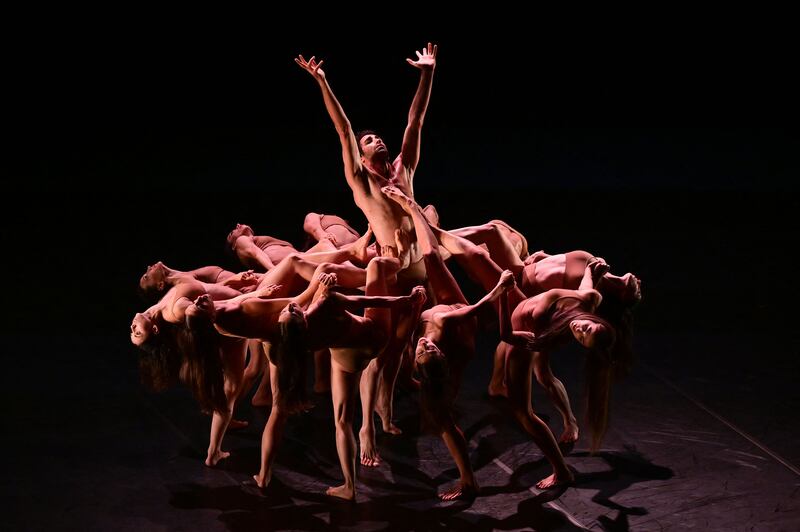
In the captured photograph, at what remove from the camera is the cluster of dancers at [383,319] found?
17.5 ft

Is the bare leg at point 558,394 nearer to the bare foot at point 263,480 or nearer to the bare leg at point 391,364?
the bare leg at point 391,364

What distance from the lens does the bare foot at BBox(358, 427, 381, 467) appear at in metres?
6.08

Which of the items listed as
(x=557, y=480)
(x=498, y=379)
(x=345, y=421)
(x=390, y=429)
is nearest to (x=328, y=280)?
(x=345, y=421)

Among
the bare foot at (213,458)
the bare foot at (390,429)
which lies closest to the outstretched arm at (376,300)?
the bare foot at (390,429)

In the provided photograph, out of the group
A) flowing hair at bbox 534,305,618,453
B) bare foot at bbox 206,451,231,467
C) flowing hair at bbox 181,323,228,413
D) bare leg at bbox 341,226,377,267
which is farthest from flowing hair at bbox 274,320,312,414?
flowing hair at bbox 534,305,618,453

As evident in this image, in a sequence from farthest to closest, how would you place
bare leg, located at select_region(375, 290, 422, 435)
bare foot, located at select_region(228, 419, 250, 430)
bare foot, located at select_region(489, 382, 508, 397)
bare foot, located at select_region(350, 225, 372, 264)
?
bare foot, located at select_region(489, 382, 508, 397) → bare foot, located at select_region(228, 419, 250, 430) → bare foot, located at select_region(350, 225, 372, 264) → bare leg, located at select_region(375, 290, 422, 435)

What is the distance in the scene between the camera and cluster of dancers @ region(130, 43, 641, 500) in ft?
17.5

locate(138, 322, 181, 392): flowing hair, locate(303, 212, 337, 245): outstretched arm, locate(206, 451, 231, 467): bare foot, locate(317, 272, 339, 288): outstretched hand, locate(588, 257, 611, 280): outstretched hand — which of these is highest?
locate(303, 212, 337, 245): outstretched arm

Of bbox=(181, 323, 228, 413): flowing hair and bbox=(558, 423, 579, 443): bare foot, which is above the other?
bbox=(181, 323, 228, 413): flowing hair

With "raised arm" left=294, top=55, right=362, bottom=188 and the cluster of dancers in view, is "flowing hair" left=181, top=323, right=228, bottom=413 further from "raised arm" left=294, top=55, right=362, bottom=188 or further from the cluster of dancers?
"raised arm" left=294, top=55, right=362, bottom=188

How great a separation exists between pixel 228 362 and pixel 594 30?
244 inches

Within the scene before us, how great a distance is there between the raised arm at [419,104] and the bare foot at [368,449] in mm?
1680

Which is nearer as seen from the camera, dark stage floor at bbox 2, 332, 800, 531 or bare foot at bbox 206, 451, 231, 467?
dark stage floor at bbox 2, 332, 800, 531

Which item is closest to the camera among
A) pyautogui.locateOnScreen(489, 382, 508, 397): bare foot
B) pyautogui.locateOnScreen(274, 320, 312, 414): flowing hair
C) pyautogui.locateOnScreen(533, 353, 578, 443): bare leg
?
pyautogui.locateOnScreen(274, 320, 312, 414): flowing hair
